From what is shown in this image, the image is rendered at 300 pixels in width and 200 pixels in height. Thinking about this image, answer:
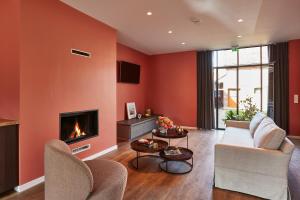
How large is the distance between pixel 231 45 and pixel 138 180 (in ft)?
16.6

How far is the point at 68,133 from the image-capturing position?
3443 mm

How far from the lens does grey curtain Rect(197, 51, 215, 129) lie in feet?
21.3

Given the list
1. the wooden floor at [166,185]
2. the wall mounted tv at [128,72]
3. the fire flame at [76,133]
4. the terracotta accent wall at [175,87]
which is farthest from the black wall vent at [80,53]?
the terracotta accent wall at [175,87]

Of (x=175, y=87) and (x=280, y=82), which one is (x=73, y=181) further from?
(x=280, y=82)

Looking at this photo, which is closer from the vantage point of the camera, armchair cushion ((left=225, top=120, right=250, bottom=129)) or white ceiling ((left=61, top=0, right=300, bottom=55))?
white ceiling ((left=61, top=0, right=300, bottom=55))

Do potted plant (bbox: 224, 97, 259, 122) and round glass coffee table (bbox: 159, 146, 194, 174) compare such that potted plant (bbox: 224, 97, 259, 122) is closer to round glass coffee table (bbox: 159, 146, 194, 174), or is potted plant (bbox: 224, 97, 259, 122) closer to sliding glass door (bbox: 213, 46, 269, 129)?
sliding glass door (bbox: 213, 46, 269, 129)

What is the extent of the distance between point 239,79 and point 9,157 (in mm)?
6477

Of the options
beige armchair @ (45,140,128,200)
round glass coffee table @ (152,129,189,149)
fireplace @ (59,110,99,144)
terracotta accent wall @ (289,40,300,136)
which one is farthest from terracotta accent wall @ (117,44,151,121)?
terracotta accent wall @ (289,40,300,136)

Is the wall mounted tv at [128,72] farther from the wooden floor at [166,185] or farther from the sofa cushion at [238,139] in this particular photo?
the sofa cushion at [238,139]

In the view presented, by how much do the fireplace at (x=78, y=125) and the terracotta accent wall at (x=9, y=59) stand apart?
729 millimetres

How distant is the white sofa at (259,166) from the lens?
2283 mm

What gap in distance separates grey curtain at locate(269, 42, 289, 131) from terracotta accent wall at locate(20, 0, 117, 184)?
504 cm

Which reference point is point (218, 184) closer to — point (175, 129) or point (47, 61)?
point (175, 129)

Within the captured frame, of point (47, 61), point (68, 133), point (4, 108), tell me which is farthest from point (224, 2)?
point (4, 108)
